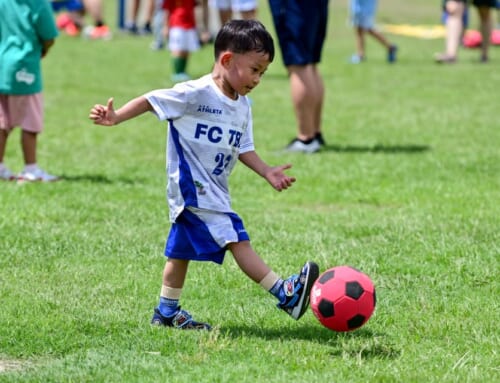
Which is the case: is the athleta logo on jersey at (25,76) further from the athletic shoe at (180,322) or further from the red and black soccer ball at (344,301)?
the red and black soccer ball at (344,301)

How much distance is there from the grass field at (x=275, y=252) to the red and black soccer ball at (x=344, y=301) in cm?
12

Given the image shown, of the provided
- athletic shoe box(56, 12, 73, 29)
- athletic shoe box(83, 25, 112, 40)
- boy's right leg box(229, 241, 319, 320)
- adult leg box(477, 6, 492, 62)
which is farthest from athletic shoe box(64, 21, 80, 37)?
boy's right leg box(229, 241, 319, 320)

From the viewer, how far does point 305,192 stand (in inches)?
323

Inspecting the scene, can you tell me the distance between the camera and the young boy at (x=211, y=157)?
15.9 feet

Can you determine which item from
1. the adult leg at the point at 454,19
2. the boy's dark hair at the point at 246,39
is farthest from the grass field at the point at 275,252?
the adult leg at the point at 454,19

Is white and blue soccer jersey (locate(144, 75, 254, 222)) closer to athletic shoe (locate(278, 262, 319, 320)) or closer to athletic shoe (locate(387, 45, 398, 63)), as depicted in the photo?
athletic shoe (locate(278, 262, 319, 320))

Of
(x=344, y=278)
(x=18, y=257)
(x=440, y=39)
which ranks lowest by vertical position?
(x=440, y=39)

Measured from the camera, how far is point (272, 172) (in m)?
4.91

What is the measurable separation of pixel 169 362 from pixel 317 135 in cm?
605

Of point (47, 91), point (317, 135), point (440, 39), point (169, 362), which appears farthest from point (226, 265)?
point (440, 39)

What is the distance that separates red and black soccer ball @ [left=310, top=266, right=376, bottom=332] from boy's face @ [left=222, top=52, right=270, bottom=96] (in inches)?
39.0

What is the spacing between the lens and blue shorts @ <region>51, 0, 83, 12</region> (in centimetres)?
2139

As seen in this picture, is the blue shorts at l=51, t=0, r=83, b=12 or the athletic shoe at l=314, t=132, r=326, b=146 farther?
the blue shorts at l=51, t=0, r=83, b=12

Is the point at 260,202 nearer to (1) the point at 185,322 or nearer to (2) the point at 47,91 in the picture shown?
(1) the point at 185,322
